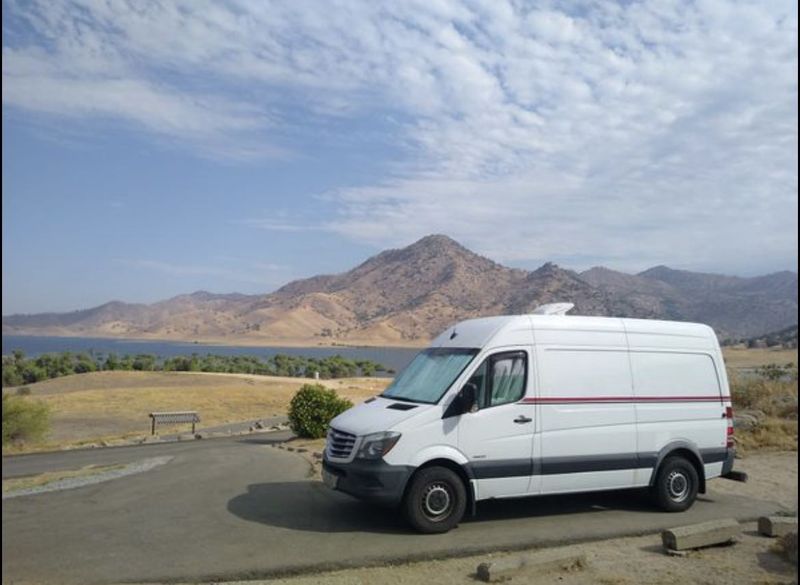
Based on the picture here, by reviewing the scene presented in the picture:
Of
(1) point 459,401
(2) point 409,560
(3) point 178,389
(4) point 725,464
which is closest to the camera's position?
(2) point 409,560

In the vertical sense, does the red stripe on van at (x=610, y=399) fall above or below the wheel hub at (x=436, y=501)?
above

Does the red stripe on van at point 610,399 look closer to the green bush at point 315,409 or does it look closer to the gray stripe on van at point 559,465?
the gray stripe on van at point 559,465

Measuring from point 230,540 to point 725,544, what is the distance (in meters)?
5.56

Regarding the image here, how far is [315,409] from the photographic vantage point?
18062 mm

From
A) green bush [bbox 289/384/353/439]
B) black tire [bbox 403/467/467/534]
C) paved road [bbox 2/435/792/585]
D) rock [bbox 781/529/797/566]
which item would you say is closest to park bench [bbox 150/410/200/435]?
green bush [bbox 289/384/353/439]

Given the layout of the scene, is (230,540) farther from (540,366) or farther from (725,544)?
(725,544)

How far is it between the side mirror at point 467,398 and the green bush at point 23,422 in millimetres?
19286

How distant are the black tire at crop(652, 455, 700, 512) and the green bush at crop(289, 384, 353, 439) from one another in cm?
981

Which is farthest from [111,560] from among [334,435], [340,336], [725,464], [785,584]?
[340,336]

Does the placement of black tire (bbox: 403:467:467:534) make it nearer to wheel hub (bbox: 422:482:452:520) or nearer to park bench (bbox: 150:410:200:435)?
wheel hub (bbox: 422:482:452:520)

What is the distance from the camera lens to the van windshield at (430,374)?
8750mm

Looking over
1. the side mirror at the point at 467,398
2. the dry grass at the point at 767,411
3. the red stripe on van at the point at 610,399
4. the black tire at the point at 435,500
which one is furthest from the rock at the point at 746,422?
the black tire at the point at 435,500

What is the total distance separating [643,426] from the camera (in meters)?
9.47

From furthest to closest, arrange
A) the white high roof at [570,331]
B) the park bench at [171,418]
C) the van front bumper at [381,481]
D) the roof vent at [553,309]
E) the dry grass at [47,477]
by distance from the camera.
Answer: the park bench at [171,418] < the dry grass at [47,477] < the roof vent at [553,309] < the white high roof at [570,331] < the van front bumper at [381,481]
